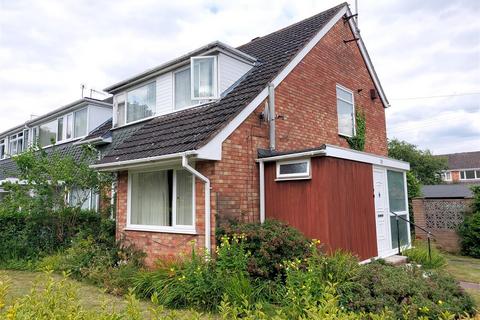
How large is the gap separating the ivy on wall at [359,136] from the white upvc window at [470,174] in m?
45.8

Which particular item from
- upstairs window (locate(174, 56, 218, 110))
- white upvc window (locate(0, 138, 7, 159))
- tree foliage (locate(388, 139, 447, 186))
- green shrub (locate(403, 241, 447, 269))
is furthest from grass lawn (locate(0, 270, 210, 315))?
tree foliage (locate(388, 139, 447, 186))

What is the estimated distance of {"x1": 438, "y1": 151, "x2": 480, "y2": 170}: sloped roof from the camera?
1955 inches

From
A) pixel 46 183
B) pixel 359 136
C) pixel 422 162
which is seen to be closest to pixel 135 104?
pixel 46 183

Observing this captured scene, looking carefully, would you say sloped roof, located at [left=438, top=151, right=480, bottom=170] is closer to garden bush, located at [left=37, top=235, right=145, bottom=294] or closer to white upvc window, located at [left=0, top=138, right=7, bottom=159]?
garden bush, located at [left=37, top=235, right=145, bottom=294]

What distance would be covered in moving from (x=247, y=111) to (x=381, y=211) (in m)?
4.62

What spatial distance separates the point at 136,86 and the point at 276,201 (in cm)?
693

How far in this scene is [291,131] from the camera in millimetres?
9531

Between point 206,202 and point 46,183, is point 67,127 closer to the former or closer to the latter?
point 46,183

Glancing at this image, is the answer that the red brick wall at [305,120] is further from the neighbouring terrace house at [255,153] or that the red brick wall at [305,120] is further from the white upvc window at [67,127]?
the white upvc window at [67,127]

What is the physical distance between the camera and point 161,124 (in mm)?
9906

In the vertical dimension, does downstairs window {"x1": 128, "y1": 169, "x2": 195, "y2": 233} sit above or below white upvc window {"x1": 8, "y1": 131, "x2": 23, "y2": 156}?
below

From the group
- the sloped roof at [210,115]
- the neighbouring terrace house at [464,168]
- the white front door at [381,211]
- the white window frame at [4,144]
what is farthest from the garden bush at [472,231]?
the neighbouring terrace house at [464,168]

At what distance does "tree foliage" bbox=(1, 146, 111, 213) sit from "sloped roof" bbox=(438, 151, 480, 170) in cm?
5037

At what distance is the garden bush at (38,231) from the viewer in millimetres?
10523
